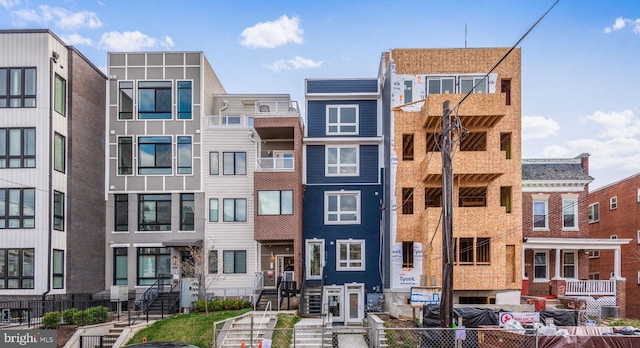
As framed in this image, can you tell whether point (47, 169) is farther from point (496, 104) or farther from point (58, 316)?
point (496, 104)

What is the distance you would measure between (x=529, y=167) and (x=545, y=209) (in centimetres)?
259

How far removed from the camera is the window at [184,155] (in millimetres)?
26656

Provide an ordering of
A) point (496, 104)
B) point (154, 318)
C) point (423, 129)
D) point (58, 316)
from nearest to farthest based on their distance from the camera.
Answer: point (58, 316) → point (154, 318) → point (496, 104) → point (423, 129)

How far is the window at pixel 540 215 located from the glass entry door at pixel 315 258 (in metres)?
12.2

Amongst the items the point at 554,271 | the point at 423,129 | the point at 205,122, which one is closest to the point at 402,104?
the point at 423,129

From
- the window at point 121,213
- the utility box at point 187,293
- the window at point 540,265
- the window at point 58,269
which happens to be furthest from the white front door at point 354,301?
the window at point 58,269

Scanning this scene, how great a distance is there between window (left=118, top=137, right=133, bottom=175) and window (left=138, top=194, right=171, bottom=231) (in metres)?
1.70

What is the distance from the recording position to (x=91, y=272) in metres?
25.5

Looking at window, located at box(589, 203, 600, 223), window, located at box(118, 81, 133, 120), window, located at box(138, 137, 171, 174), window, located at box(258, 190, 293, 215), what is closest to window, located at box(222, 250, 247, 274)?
window, located at box(258, 190, 293, 215)

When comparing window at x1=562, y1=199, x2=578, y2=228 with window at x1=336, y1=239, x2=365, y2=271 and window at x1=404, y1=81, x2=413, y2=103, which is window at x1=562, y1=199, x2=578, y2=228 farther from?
window at x1=336, y1=239, x2=365, y2=271

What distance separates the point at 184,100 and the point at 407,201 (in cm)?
1375

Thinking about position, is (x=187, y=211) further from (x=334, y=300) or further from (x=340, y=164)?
(x=334, y=300)

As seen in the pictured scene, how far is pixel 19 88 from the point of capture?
76.5ft

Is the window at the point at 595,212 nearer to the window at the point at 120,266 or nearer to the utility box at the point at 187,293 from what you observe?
the utility box at the point at 187,293
